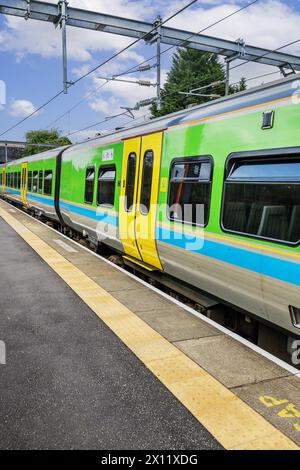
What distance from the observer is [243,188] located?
15.6 ft

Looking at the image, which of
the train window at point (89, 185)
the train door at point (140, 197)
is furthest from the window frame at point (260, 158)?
the train window at point (89, 185)

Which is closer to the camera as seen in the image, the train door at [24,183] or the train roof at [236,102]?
the train roof at [236,102]

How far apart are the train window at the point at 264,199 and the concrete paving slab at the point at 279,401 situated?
143 cm

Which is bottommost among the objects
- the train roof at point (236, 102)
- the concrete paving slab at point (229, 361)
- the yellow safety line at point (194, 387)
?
the yellow safety line at point (194, 387)

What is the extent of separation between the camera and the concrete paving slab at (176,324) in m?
5.07

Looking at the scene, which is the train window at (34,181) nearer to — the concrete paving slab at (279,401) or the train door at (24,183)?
the train door at (24,183)

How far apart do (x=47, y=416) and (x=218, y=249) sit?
114 inches

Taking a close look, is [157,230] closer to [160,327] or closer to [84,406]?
[160,327]

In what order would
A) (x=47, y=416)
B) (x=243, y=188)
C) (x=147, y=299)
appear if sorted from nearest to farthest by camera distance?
(x=47, y=416) < (x=243, y=188) < (x=147, y=299)

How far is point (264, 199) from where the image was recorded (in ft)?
14.6

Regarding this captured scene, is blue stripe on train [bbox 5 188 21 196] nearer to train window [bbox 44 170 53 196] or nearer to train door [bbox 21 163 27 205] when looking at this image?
train door [bbox 21 163 27 205]

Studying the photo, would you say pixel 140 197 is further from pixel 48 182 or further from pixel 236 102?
pixel 48 182

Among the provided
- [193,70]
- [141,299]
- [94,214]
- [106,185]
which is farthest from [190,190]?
[193,70]
